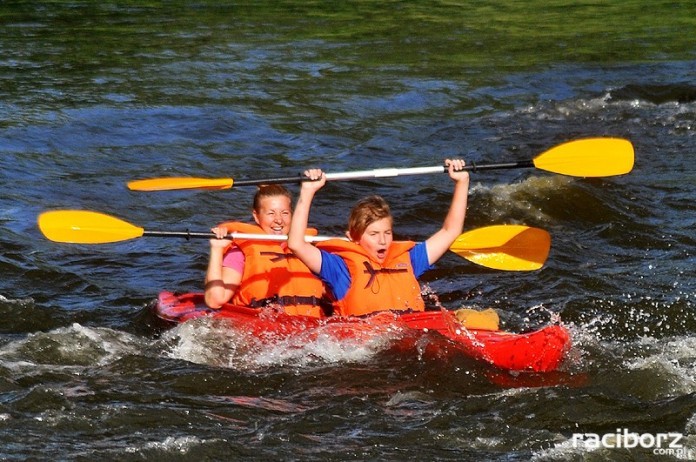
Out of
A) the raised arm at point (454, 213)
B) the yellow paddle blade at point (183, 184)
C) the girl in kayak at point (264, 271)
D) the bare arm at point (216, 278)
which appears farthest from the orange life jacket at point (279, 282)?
the raised arm at point (454, 213)

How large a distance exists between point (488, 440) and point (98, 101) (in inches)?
357

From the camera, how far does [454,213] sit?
6.60 m

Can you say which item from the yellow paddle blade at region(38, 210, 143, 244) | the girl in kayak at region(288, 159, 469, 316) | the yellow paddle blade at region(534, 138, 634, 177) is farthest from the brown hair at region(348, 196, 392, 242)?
the yellow paddle blade at region(38, 210, 143, 244)

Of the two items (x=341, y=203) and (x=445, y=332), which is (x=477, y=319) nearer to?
(x=445, y=332)

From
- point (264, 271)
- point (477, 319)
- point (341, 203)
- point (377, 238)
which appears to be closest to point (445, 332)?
point (477, 319)

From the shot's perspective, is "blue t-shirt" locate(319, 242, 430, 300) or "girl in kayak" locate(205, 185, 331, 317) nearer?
"blue t-shirt" locate(319, 242, 430, 300)

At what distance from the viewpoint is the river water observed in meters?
5.54

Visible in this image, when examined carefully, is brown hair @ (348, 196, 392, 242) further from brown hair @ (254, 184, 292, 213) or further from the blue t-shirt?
brown hair @ (254, 184, 292, 213)

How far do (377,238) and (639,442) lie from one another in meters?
1.87

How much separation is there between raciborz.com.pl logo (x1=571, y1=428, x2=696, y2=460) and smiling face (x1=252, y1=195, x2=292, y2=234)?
7.59 feet

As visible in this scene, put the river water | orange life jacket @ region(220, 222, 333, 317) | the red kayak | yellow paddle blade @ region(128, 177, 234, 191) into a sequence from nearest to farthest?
the river water
the red kayak
orange life jacket @ region(220, 222, 333, 317)
yellow paddle blade @ region(128, 177, 234, 191)

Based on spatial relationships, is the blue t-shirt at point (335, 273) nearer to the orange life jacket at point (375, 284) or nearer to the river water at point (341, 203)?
the orange life jacket at point (375, 284)

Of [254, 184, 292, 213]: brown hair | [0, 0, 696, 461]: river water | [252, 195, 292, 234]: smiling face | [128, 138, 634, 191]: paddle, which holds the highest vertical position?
[128, 138, 634, 191]: paddle

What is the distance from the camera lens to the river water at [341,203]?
5543 mm
